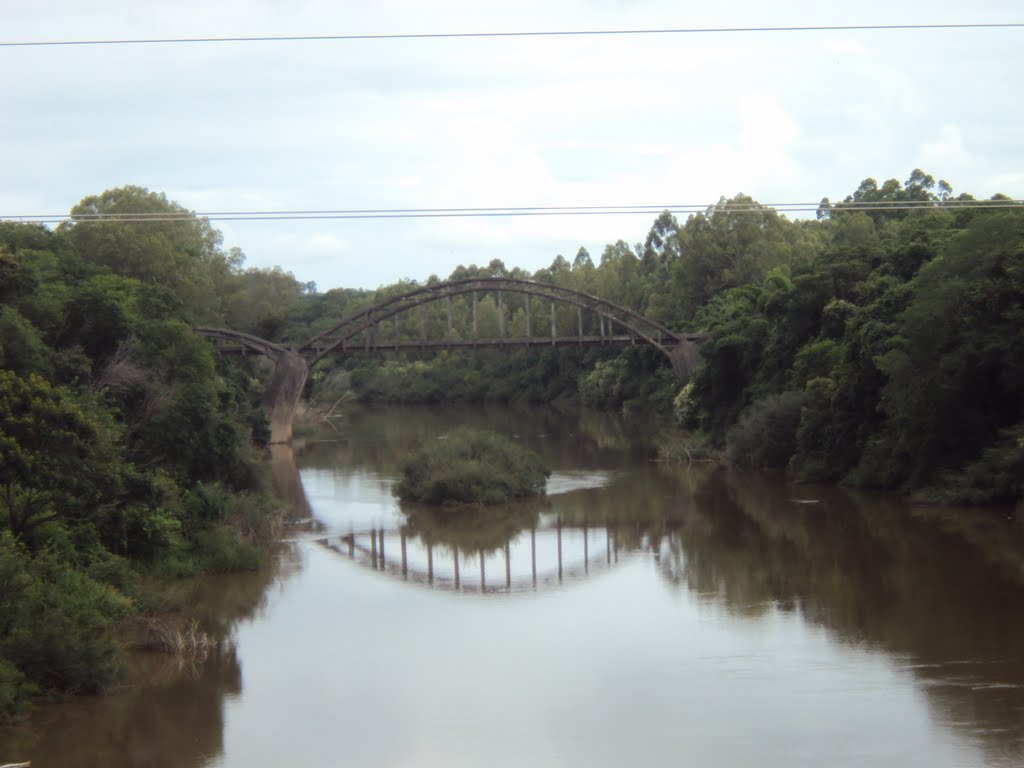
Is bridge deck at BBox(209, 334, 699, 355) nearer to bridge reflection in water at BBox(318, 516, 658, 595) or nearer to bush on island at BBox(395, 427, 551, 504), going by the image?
bush on island at BBox(395, 427, 551, 504)

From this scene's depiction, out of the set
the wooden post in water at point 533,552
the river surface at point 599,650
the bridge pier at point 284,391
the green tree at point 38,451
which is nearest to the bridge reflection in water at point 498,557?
the wooden post in water at point 533,552

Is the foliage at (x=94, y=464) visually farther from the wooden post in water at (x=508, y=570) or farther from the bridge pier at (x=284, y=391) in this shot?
the bridge pier at (x=284, y=391)

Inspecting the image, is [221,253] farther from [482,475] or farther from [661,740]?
[661,740]

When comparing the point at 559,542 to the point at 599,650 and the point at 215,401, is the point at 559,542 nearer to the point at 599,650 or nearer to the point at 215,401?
the point at 215,401

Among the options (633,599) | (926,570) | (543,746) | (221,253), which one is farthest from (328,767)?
(221,253)

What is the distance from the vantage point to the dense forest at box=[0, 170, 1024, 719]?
63.9ft

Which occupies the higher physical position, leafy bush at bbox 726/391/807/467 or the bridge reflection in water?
leafy bush at bbox 726/391/807/467

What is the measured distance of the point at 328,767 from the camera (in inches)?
594

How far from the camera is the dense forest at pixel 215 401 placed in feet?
63.9

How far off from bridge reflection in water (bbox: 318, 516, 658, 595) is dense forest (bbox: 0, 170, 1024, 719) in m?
2.77

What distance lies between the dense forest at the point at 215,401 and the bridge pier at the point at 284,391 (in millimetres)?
1293

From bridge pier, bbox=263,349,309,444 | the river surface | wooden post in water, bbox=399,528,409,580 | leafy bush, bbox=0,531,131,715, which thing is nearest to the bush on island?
the river surface

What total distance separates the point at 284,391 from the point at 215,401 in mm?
31139

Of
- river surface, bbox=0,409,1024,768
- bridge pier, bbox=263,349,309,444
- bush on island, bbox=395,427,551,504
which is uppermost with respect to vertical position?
A: bridge pier, bbox=263,349,309,444
